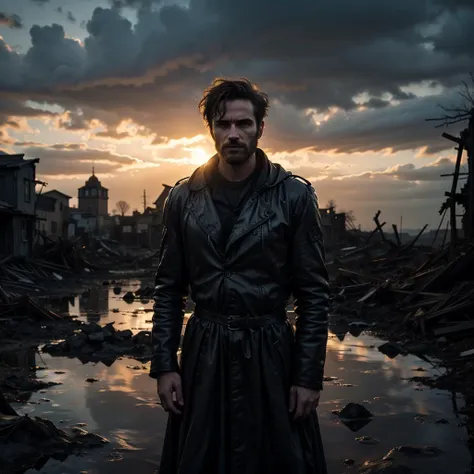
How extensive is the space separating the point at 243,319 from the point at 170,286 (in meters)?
0.52

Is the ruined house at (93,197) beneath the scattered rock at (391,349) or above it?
above

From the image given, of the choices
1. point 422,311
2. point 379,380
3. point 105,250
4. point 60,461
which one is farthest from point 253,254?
point 105,250

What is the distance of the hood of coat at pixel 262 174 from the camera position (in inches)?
112

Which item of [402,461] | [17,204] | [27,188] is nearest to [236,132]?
[402,461]

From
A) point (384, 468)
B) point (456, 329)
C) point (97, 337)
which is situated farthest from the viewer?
point (97, 337)

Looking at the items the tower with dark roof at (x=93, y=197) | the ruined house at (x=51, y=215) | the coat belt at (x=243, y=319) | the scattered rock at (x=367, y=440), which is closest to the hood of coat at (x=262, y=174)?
the coat belt at (x=243, y=319)

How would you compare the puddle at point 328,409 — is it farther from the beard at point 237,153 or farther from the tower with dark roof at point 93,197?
the tower with dark roof at point 93,197

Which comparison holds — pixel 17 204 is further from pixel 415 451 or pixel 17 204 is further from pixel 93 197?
pixel 93 197

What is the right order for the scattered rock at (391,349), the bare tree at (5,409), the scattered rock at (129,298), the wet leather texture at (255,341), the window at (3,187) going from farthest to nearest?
the window at (3,187) → the scattered rock at (129,298) → the scattered rock at (391,349) → the bare tree at (5,409) → the wet leather texture at (255,341)

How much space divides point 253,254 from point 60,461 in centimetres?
374

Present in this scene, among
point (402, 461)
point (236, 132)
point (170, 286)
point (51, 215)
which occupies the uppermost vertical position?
point (51, 215)

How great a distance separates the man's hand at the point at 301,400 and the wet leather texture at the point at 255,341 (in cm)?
4

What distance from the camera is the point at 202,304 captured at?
289 cm

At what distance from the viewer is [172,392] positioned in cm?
289
